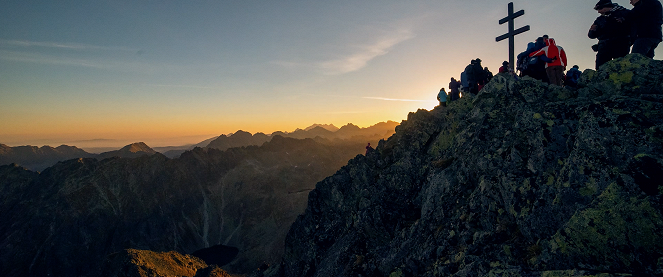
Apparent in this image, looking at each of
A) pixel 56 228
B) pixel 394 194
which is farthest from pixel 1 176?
pixel 394 194

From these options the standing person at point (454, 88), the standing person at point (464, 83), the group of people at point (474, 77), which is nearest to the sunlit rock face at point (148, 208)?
the standing person at point (454, 88)

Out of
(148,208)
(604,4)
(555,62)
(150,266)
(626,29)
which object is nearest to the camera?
(626,29)

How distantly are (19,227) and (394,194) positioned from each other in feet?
480

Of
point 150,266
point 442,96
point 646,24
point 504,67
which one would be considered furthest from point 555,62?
point 150,266

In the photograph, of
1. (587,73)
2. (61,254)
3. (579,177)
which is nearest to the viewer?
(579,177)

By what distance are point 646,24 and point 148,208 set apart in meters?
150

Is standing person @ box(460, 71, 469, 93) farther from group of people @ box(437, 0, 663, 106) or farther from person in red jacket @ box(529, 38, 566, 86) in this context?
person in red jacket @ box(529, 38, 566, 86)

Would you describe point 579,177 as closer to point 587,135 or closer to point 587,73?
point 587,135

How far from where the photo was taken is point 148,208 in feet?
400

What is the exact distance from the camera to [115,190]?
12181 centimetres

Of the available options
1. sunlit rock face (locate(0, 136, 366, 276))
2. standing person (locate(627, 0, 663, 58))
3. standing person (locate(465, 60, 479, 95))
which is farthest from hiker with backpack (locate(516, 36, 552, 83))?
sunlit rock face (locate(0, 136, 366, 276))

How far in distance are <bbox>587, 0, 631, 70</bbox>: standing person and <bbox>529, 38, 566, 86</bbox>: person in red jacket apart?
1308mm

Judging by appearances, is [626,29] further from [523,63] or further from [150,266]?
[150,266]

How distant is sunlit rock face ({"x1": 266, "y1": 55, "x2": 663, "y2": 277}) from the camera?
626 cm
